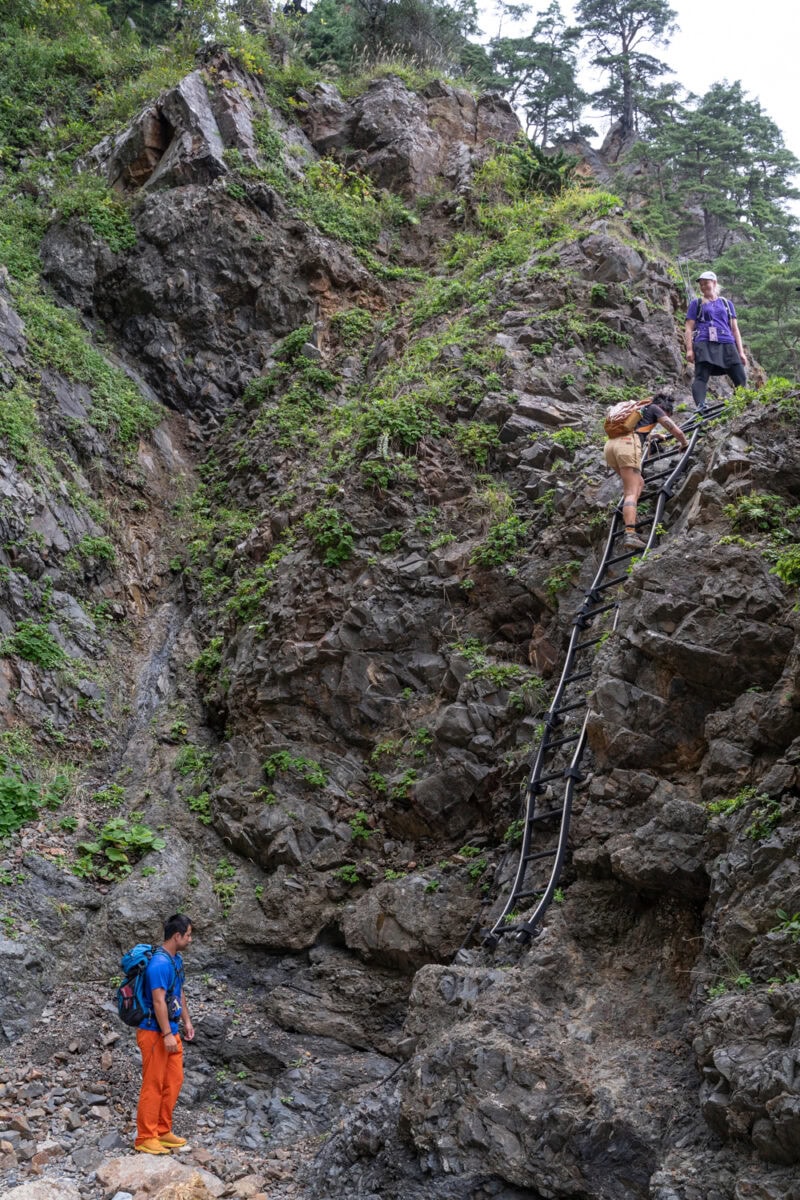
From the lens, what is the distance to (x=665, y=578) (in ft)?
22.7

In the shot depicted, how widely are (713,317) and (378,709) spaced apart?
5.68m

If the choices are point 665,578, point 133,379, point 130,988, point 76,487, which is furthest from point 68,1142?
point 133,379

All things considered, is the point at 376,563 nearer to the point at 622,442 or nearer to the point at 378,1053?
the point at 622,442

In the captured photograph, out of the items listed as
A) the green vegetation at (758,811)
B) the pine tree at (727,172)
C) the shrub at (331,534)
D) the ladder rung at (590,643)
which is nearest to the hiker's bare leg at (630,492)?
the ladder rung at (590,643)

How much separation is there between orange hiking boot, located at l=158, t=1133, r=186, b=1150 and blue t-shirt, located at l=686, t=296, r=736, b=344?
9067 mm

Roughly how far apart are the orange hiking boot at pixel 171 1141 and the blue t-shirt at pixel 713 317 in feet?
29.7

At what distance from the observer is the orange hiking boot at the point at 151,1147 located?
243 inches

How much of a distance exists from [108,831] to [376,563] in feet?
12.5

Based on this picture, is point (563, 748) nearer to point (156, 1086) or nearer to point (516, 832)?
point (516, 832)

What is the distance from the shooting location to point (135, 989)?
6414 mm

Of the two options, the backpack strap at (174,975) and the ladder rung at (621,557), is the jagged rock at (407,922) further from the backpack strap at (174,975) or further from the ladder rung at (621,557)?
the ladder rung at (621,557)

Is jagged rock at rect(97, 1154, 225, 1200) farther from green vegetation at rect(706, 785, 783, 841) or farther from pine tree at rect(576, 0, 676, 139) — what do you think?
pine tree at rect(576, 0, 676, 139)

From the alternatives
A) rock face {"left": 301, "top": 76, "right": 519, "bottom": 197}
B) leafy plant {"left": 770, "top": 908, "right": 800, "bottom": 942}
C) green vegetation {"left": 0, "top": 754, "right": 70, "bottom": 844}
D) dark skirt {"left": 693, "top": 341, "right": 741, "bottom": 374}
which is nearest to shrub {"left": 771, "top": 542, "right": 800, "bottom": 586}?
leafy plant {"left": 770, "top": 908, "right": 800, "bottom": 942}

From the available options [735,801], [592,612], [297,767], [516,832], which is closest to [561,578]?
[592,612]
